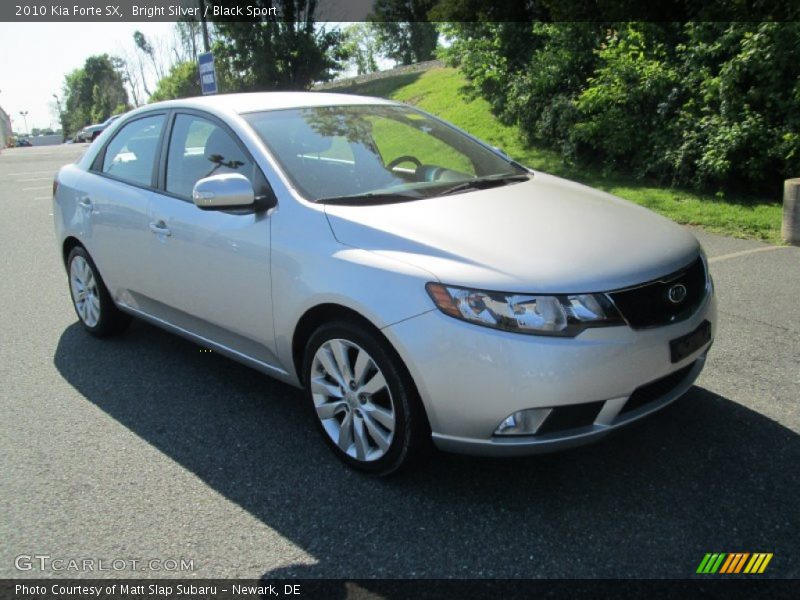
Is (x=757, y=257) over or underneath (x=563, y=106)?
underneath

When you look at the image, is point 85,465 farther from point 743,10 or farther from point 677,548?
point 743,10

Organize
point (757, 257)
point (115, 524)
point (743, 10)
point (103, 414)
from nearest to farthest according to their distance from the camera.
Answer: point (115, 524), point (103, 414), point (757, 257), point (743, 10)

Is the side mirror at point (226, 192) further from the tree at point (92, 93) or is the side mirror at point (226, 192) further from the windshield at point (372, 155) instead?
the tree at point (92, 93)

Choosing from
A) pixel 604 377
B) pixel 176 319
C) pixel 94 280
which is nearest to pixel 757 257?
pixel 604 377

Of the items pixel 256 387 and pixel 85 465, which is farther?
pixel 256 387

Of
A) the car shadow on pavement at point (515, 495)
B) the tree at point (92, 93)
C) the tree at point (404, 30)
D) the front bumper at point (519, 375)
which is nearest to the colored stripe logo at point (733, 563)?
the car shadow on pavement at point (515, 495)

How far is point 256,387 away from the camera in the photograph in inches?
165

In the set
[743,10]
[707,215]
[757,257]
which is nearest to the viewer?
[757,257]

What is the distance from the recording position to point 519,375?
257 cm

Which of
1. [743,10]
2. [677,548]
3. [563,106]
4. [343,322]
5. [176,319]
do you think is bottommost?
[677,548]

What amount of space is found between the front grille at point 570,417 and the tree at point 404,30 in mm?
48058

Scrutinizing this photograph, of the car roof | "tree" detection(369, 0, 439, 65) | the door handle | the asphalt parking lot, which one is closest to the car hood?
the asphalt parking lot

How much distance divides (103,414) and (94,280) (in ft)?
4.37

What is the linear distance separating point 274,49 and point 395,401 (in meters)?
34.2
